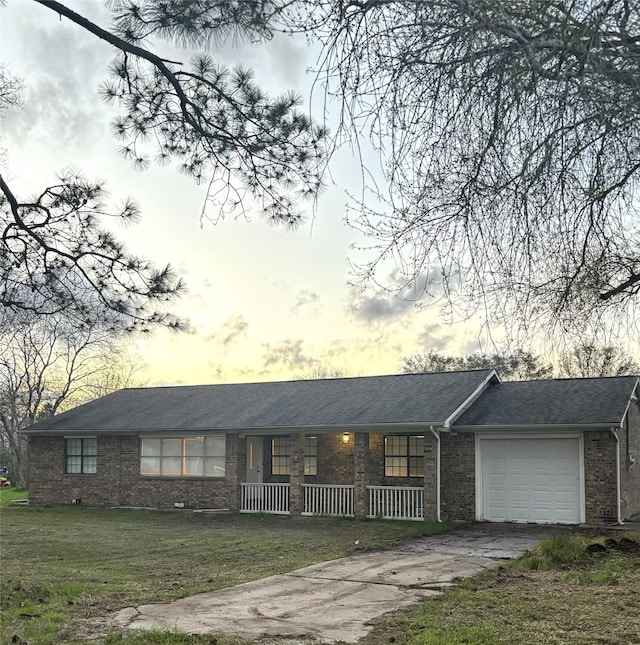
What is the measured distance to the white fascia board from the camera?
19.2 m

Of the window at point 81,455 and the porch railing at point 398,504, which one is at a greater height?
the window at point 81,455

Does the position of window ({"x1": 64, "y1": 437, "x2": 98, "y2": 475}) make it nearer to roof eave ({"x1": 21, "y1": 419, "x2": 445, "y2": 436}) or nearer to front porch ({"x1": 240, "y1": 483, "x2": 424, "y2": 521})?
roof eave ({"x1": 21, "y1": 419, "x2": 445, "y2": 436})

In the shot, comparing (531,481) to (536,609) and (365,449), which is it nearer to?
(365,449)

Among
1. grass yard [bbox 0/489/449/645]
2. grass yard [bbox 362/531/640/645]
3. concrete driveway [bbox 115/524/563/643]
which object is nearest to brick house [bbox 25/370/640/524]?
grass yard [bbox 0/489/449/645]

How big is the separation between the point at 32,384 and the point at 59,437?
675 inches

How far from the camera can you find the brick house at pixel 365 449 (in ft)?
61.1

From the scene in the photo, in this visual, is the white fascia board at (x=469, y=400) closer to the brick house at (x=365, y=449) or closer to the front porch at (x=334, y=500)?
the brick house at (x=365, y=449)

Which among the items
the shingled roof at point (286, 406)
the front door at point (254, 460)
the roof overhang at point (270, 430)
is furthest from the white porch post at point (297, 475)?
the front door at point (254, 460)

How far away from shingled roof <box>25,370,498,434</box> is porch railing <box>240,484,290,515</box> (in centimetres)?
187

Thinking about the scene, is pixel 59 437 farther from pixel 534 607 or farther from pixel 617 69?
pixel 617 69

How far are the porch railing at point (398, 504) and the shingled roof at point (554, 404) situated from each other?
2.22 meters

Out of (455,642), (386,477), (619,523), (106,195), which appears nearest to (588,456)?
(619,523)

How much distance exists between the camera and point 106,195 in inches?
343

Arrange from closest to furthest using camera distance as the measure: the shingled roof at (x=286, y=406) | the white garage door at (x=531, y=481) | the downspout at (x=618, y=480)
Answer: the downspout at (x=618, y=480)
the white garage door at (x=531, y=481)
the shingled roof at (x=286, y=406)
